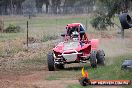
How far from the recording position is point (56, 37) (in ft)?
103

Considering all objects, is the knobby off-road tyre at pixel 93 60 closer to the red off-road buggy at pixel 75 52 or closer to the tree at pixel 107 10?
the red off-road buggy at pixel 75 52

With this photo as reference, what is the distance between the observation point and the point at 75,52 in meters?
15.4

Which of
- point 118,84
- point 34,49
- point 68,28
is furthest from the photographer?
point 34,49

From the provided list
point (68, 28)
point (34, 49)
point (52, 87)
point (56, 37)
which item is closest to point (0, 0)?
point (56, 37)

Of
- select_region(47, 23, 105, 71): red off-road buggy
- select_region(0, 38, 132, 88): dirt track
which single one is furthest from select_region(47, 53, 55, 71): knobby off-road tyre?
select_region(0, 38, 132, 88): dirt track

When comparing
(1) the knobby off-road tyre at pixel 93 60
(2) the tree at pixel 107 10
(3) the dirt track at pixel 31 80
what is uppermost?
(2) the tree at pixel 107 10

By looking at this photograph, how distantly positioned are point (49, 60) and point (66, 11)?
2829 inches

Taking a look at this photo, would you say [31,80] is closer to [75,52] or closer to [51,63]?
[51,63]

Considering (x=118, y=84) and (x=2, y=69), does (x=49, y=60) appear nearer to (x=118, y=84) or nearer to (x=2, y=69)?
(x=2, y=69)

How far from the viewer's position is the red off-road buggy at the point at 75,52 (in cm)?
1541

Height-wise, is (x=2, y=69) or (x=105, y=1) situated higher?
(x=105, y=1)

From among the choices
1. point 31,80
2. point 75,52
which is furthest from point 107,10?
point 31,80

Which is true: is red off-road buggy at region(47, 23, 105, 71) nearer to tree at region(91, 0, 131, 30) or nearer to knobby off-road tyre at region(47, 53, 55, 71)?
knobby off-road tyre at region(47, 53, 55, 71)

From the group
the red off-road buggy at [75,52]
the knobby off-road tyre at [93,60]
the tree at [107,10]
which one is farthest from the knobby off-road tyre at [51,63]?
the tree at [107,10]
